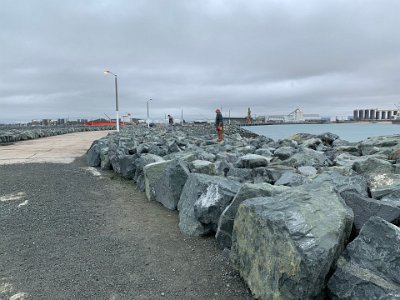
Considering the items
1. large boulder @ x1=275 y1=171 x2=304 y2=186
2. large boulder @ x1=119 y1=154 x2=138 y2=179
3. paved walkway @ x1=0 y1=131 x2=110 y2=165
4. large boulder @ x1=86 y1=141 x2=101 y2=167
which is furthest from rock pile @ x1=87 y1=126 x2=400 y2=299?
paved walkway @ x1=0 y1=131 x2=110 y2=165

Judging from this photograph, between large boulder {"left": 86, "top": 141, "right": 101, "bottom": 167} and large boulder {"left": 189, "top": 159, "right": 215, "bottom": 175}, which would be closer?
→ large boulder {"left": 189, "top": 159, "right": 215, "bottom": 175}

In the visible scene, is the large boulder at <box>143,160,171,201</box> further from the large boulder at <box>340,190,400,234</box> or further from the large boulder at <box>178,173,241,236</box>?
the large boulder at <box>340,190,400,234</box>

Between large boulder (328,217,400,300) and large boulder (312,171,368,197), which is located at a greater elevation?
large boulder (312,171,368,197)

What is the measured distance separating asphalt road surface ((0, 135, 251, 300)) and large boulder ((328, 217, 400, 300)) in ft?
3.16

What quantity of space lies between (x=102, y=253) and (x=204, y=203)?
136cm

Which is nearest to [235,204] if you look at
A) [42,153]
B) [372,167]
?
[372,167]

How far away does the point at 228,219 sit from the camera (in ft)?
12.6

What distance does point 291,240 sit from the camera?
8.23 feet

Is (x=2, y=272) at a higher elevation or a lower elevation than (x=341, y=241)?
lower

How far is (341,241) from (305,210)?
353mm

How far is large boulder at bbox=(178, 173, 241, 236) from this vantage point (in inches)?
167

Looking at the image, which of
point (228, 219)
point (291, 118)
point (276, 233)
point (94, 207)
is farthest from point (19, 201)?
point (291, 118)

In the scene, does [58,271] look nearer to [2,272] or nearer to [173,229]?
[2,272]

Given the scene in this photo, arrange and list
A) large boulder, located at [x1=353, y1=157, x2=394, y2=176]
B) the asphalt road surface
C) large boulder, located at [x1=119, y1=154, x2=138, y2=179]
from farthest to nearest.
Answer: large boulder, located at [x1=119, y1=154, x2=138, y2=179] < large boulder, located at [x1=353, y1=157, x2=394, y2=176] < the asphalt road surface
